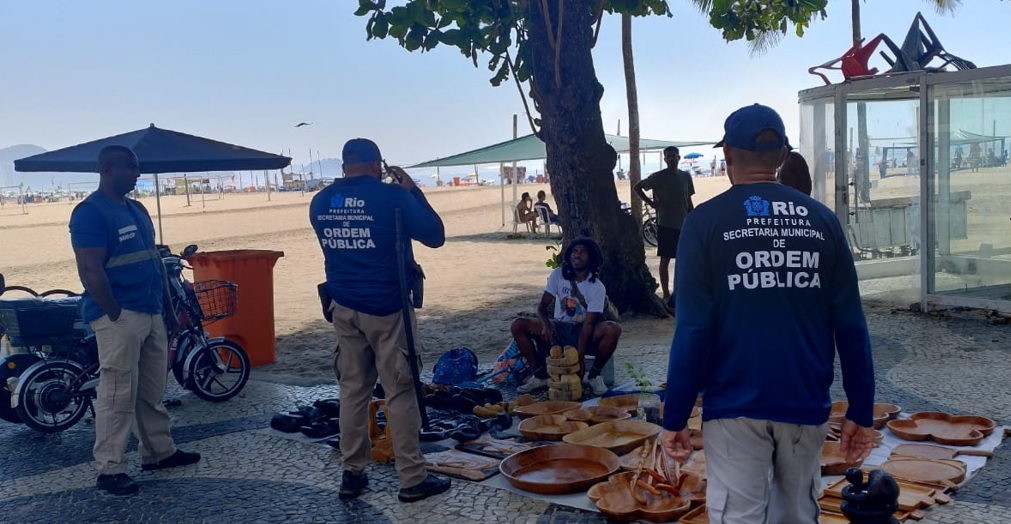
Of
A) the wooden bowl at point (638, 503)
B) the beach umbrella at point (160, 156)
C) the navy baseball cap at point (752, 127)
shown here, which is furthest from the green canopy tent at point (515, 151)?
the navy baseball cap at point (752, 127)

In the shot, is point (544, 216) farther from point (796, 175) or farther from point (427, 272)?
point (796, 175)

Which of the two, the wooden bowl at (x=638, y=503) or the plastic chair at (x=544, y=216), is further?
the plastic chair at (x=544, y=216)

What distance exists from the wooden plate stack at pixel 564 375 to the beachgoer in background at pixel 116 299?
2.76 m

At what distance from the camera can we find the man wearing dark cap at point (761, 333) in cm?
260

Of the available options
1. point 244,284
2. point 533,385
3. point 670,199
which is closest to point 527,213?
point 670,199

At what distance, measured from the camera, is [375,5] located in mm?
7926

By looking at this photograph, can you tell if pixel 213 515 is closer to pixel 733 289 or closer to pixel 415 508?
pixel 415 508

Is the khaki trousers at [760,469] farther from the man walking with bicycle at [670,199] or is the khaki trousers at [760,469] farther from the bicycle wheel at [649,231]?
the bicycle wheel at [649,231]

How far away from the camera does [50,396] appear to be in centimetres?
624

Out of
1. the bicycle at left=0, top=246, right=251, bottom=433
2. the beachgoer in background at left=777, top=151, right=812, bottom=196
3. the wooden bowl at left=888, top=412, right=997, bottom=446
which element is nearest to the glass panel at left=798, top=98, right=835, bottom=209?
the beachgoer in background at left=777, top=151, right=812, bottom=196

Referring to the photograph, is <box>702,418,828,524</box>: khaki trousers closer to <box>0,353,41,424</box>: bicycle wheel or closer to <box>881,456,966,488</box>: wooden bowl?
<box>881,456,966,488</box>: wooden bowl

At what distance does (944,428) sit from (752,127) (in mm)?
3546

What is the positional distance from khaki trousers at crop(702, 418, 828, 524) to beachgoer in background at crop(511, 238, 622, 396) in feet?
13.2

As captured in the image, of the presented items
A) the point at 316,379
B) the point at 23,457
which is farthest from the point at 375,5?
the point at 23,457
